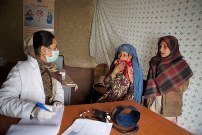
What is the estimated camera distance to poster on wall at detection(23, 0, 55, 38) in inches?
150

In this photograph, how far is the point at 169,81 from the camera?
2.16 meters

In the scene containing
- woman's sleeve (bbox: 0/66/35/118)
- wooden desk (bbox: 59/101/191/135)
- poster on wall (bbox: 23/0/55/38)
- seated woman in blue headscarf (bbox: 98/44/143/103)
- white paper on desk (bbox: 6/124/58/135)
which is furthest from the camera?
poster on wall (bbox: 23/0/55/38)

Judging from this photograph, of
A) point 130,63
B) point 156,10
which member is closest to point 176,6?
point 156,10

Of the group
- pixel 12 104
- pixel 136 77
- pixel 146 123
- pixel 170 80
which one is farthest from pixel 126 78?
pixel 12 104

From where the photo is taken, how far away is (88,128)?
119 cm

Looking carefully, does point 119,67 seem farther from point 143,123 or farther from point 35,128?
point 35,128

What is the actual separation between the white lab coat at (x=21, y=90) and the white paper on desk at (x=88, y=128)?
295mm

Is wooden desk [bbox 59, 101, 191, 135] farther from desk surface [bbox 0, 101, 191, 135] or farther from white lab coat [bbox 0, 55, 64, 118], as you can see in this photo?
white lab coat [bbox 0, 55, 64, 118]

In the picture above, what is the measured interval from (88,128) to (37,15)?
3.36m

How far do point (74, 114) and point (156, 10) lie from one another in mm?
1904

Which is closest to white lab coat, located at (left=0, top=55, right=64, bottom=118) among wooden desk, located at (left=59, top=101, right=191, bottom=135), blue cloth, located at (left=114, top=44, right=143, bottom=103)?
wooden desk, located at (left=59, top=101, right=191, bottom=135)

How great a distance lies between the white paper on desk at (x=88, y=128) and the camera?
1.14 meters

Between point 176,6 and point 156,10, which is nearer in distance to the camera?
point 176,6

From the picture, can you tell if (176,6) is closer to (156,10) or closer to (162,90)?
(156,10)
